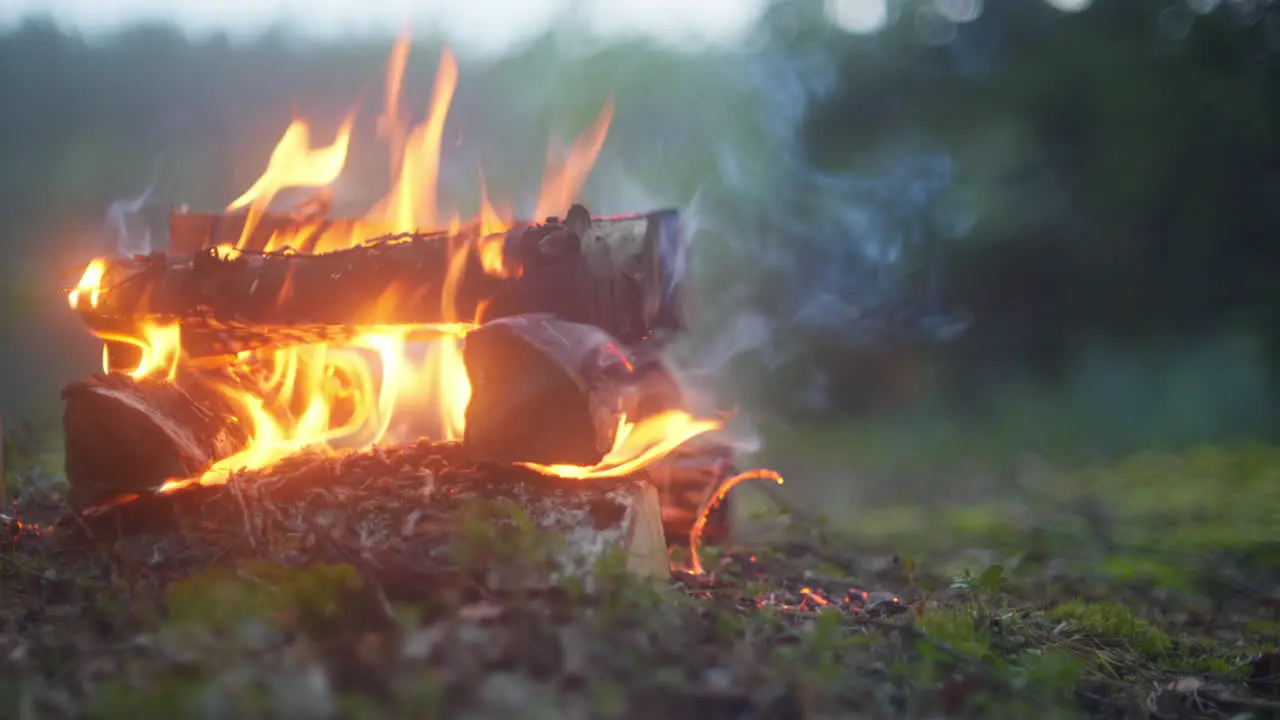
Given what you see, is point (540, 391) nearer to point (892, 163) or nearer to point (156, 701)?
point (156, 701)

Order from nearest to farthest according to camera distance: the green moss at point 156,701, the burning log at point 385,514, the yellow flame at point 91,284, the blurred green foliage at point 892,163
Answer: the green moss at point 156,701 → the burning log at point 385,514 → the yellow flame at point 91,284 → the blurred green foliage at point 892,163

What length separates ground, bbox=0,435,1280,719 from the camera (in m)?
1.70

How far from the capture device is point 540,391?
3297 millimetres

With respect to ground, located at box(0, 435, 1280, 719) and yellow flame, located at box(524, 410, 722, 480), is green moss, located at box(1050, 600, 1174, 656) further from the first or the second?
yellow flame, located at box(524, 410, 722, 480)

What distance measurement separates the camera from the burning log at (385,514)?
2971mm

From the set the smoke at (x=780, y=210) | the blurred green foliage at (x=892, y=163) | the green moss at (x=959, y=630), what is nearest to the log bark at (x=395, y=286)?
the green moss at (x=959, y=630)

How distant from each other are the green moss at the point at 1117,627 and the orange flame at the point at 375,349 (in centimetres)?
178

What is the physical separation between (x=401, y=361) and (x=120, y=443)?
1297 millimetres

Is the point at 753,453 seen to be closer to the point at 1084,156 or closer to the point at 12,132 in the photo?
the point at 1084,156

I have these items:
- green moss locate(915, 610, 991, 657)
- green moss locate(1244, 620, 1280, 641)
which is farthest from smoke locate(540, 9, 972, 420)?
green moss locate(915, 610, 991, 657)

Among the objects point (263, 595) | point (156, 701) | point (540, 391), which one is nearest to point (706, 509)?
point (540, 391)

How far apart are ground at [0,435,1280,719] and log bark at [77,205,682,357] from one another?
3.69 feet

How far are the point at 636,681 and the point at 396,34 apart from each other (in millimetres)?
10604

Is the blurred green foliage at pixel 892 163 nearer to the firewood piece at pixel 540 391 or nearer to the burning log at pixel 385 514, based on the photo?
the burning log at pixel 385 514
